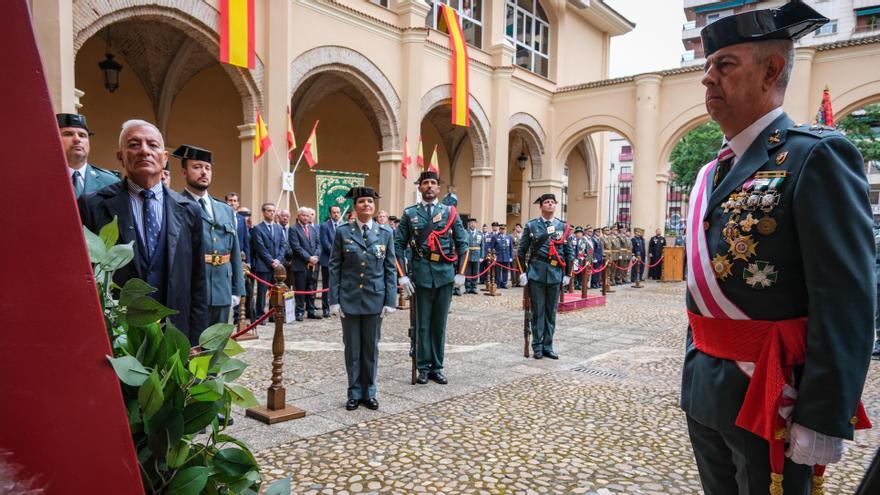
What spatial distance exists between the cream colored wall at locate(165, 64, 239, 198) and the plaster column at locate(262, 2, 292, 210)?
3.95m

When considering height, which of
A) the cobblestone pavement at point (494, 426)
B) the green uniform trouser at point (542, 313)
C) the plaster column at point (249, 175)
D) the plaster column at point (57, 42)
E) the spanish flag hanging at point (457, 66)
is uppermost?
the spanish flag hanging at point (457, 66)

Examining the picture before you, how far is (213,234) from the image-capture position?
15.1ft

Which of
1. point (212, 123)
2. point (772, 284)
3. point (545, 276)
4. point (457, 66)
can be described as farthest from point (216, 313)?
point (457, 66)

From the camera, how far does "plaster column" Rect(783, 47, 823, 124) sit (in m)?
14.6

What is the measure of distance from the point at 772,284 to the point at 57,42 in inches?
375

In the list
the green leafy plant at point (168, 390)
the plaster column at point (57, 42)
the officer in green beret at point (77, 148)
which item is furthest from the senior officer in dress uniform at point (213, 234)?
the plaster column at point (57, 42)

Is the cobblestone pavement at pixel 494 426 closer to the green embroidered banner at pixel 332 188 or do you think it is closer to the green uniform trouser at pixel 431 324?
the green uniform trouser at pixel 431 324

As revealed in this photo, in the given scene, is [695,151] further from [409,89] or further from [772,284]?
[772,284]

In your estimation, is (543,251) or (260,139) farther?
(260,139)

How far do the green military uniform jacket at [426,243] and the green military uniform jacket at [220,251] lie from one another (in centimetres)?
157

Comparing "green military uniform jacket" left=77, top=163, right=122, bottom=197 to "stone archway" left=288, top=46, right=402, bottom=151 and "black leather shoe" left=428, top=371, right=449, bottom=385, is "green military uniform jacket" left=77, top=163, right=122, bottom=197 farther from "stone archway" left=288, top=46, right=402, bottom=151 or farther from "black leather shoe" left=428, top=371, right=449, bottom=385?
"stone archway" left=288, top=46, right=402, bottom=151

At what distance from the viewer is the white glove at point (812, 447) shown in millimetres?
1389

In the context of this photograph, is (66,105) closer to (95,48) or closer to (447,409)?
(95,48)

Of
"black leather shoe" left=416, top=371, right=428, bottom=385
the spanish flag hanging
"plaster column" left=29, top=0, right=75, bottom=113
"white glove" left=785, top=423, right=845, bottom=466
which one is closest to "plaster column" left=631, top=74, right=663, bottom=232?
the spanish flag hanging
